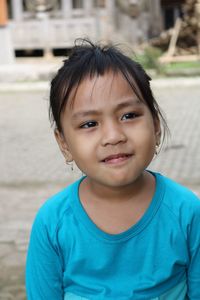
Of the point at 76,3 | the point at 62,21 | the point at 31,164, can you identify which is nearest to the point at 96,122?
the point at 31,164

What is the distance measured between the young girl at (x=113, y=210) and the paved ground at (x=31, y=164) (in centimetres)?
153

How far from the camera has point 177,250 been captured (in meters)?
1.61

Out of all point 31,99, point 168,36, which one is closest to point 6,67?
point 31,99

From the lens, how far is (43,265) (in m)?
1.68

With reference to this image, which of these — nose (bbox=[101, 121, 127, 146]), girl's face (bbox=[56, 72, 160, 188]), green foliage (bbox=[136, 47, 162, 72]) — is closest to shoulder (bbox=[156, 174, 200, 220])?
girl's face (bbox=[56, 72, 160, 188])

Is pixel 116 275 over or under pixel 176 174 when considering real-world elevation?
Result: over

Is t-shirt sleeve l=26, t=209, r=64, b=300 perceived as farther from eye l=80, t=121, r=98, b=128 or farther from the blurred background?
the blurred background

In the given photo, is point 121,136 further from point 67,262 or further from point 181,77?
point 181,77

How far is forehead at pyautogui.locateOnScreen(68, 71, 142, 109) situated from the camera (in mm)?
1569

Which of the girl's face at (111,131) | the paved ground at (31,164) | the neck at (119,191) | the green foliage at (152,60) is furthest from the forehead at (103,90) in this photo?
the green foliage at (152,60)

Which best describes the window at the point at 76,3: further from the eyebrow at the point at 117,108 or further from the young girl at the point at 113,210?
the eyebrow at the point at 117,108

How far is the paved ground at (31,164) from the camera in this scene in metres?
3.84

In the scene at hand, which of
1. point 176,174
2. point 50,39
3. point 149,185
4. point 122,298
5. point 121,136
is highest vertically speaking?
point 121,136

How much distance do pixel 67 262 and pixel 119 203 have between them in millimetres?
217
